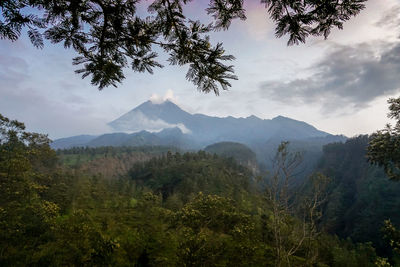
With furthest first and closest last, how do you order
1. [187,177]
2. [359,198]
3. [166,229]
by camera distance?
1. [359,198]
2. [187,177]
3. [166,229]

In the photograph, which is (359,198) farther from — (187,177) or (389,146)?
(389,146)

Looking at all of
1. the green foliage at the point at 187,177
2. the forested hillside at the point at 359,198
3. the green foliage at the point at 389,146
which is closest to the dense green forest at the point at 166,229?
the green foliage at the point at 389,146

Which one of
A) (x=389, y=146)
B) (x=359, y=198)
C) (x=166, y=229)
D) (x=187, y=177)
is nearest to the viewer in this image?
(x=389, y=146)

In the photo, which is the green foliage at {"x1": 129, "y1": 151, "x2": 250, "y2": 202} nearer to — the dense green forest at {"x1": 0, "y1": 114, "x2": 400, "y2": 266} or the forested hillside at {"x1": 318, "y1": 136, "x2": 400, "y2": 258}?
the forested hillside at {"x1": 318, "y1": 136, "x2": 400, "y2": 258}

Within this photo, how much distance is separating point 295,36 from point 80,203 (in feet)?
69.6

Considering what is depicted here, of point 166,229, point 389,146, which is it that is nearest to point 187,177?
point 166,229

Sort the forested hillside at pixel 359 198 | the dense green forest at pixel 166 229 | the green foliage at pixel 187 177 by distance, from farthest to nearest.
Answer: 1. the green foliage at pixel 187 177
2. the forested hillside at pixel 359 198
3. the dense green forest at pixel 166 229

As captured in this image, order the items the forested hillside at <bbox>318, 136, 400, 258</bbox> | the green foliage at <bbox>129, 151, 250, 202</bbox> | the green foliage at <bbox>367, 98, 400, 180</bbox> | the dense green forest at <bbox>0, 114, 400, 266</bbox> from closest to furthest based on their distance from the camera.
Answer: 1. the dense green forest at <bbox>0, 114, 400, 266</bbox>
2. the green foliage at <bbox>367, 98, 400, 180</bbox>
3. the forested hillside at <bbox>318, 136, 400, 258</bbox>
4. the green foliage at <bbox>129, 151, 250, 202</bbox>

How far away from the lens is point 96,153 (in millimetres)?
112750

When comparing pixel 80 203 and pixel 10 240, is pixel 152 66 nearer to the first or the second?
pixel 10 240

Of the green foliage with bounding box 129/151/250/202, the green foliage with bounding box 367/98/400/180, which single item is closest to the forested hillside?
the green foliage with bounding box 367/98/400/180

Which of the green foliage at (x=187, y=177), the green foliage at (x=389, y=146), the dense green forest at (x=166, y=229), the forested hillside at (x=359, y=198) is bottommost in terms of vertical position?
the forested hillside at (x=359, y=198)

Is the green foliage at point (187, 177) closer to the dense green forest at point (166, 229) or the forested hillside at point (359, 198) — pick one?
the forested hillside at point (359, 198)

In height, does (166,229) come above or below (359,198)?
above
